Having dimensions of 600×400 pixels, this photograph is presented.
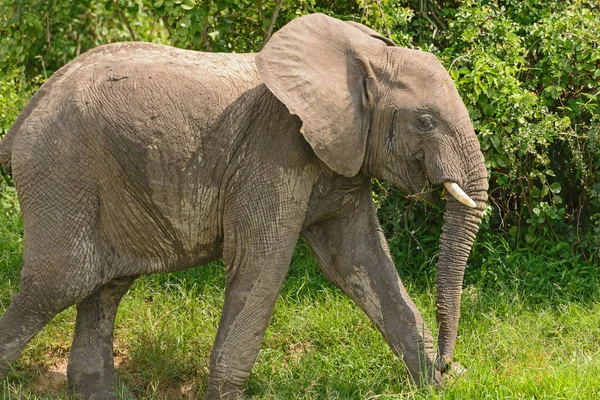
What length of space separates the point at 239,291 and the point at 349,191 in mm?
737

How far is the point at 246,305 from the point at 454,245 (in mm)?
1015

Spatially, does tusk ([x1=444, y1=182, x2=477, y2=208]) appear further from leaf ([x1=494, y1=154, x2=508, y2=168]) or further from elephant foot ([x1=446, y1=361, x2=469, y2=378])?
leaf ([x1=494, y1=154, x2=508, y2=168])

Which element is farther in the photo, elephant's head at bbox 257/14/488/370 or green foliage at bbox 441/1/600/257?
green foliage at bbox 441/1/600/257

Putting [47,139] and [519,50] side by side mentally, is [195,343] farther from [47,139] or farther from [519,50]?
[519,50]

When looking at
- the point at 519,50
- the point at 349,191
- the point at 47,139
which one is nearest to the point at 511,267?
the point at 519,50

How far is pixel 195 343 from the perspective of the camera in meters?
6.07

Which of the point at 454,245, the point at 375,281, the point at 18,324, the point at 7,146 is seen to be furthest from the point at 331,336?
the point at 7,146

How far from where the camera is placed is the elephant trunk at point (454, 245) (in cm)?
491

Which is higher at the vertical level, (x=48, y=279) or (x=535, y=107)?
(x=535, y=107)

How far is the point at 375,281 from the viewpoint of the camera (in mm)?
5371

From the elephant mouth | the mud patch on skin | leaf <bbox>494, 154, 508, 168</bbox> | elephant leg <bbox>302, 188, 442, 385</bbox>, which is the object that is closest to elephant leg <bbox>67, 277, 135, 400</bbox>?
the mud patch on skin

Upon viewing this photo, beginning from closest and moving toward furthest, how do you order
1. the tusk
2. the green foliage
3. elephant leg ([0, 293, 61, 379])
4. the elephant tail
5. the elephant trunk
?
the tusk < the elephant trunk < elephant leg ([0, 293, 61, 379]) < the elephant tail < the green foliage

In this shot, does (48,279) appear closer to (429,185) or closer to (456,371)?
(429,185)

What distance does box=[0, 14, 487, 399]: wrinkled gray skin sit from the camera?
490 centimetres
